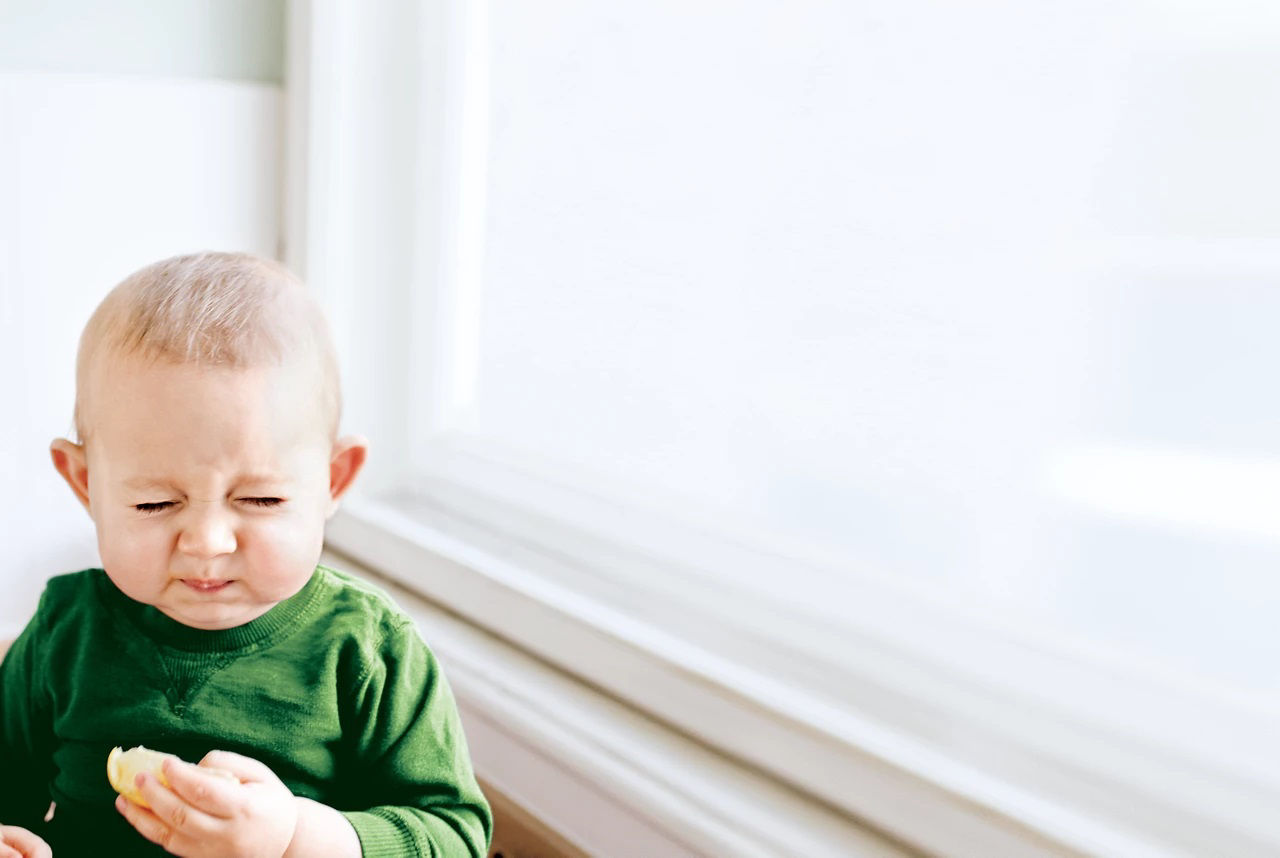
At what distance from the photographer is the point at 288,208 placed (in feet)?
4.88

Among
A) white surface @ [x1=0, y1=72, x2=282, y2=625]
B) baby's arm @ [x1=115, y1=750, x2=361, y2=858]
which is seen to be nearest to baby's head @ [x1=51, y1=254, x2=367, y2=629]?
baby's arm @ [x1=115, y1=750, x2=361, y2=858]

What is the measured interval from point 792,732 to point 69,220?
90 centimetres

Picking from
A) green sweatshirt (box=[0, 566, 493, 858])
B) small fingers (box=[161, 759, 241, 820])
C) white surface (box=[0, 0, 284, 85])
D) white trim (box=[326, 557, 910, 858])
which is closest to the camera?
small fingers (box=[161, 759, 241, 820])

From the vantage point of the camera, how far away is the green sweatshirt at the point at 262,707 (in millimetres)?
832

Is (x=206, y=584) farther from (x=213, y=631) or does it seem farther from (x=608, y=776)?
(x=608, y=776)

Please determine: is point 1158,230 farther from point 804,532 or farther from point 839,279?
point 804,532

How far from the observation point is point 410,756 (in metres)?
0.85

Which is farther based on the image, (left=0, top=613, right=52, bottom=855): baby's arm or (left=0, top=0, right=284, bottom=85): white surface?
(left=0, top=0, right=284, bottom=85): white surface

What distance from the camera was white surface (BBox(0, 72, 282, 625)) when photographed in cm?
130

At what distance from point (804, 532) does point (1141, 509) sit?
311mm

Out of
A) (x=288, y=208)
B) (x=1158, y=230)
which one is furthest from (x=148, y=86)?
(x=1158, y=230)

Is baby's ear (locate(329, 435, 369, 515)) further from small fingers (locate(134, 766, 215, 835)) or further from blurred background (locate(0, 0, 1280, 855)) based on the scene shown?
blurred background (locate(0, 0, 1280, 855))

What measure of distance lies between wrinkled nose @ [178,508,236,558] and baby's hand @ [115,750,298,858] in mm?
121

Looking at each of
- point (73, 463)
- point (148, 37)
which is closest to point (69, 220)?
point (148, 37)
